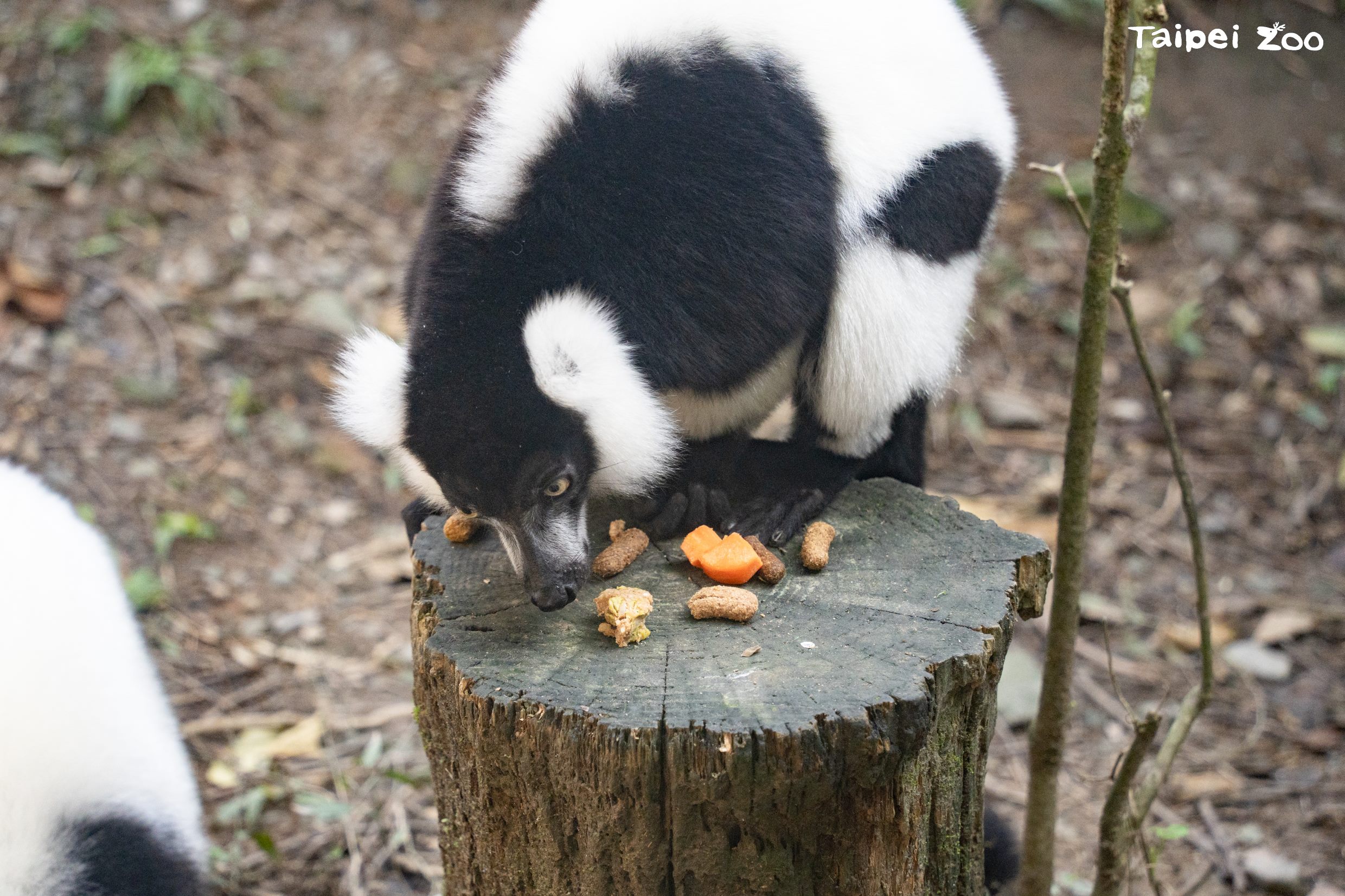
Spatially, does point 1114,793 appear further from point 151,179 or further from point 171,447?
point 151,179

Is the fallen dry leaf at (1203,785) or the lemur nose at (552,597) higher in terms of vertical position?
the lemur nose at (552,597)

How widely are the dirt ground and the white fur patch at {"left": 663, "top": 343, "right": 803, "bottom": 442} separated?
179 centimetres

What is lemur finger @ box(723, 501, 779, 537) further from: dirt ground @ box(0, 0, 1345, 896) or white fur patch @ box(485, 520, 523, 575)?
dirt ground @ box(0, 0, 1345, 896)

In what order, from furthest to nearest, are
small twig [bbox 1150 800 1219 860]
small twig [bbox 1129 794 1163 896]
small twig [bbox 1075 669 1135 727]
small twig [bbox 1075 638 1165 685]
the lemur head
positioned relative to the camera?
small twig [bbox 1075 638 1165 685], small twig [bbox 1075 669 1135 727], small twig [bbox 1150 800 1219 860], small twig [bbox 1129 794 1163 896], the lemur head

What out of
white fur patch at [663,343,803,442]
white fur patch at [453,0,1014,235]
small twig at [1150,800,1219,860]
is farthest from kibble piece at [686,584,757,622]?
small twig at [1150,800,1219,860]

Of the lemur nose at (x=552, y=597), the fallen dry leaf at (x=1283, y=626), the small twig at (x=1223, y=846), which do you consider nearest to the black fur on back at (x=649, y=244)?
the lemur nose at (x=552, y=597)

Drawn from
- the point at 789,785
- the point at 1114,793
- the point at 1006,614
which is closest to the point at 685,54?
the point at 1006,614

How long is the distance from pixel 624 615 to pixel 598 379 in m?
0.54

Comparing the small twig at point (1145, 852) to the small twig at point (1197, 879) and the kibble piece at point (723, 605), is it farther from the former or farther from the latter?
the kibble piece at point (723, 605)

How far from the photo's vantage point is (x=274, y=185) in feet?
22.0

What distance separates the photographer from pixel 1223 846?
12.7 feet

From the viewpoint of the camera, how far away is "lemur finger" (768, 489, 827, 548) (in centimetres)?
293

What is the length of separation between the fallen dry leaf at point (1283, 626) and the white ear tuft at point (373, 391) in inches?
156

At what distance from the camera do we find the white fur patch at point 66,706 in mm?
2822
